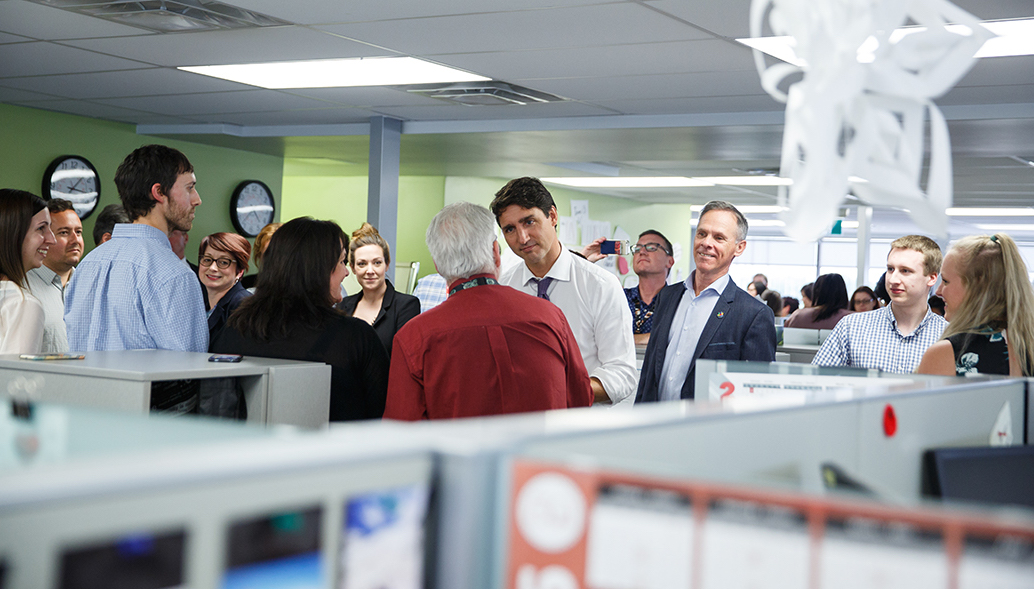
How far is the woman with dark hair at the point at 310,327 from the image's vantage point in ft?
7.26

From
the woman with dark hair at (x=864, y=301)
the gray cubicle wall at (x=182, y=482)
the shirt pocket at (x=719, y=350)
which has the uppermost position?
the woman with dark hair at (x=864, y=301)

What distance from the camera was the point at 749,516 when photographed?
1.83 ft

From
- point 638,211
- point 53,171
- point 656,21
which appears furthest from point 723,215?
point 638,211

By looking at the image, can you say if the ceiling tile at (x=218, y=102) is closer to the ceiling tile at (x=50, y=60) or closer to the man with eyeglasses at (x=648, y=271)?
the ceiling tile at (x=50, y=60)

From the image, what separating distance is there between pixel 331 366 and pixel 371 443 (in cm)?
158

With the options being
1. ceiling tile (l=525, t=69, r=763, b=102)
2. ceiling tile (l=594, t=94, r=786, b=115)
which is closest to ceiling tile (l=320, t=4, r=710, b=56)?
ceiling tile (l=525, t=69, r=763, b=102)

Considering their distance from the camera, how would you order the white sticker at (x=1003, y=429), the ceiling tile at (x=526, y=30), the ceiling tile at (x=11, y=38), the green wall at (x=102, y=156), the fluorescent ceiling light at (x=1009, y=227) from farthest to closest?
the fluorescent ceiling light at (x=1009, y=227) < the green wall at (x=102, y=156) < the ceiling tile at (x=11, y=38) < the ceiling tile at (x=526, y=30) < the white sticker at (x=1003, y=429)

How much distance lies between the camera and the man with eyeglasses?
454cm

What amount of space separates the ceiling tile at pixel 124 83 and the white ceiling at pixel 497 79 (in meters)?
0.02

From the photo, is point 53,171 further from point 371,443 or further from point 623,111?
point 371,443

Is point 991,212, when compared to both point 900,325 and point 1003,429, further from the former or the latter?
point 1003,429

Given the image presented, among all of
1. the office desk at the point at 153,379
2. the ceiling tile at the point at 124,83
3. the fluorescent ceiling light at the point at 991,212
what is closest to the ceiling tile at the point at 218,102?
the ceiling tile at the point at 124,83

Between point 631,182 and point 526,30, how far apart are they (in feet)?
A: 19.2

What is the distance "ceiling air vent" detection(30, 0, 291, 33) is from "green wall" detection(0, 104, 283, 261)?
8.95 feet
